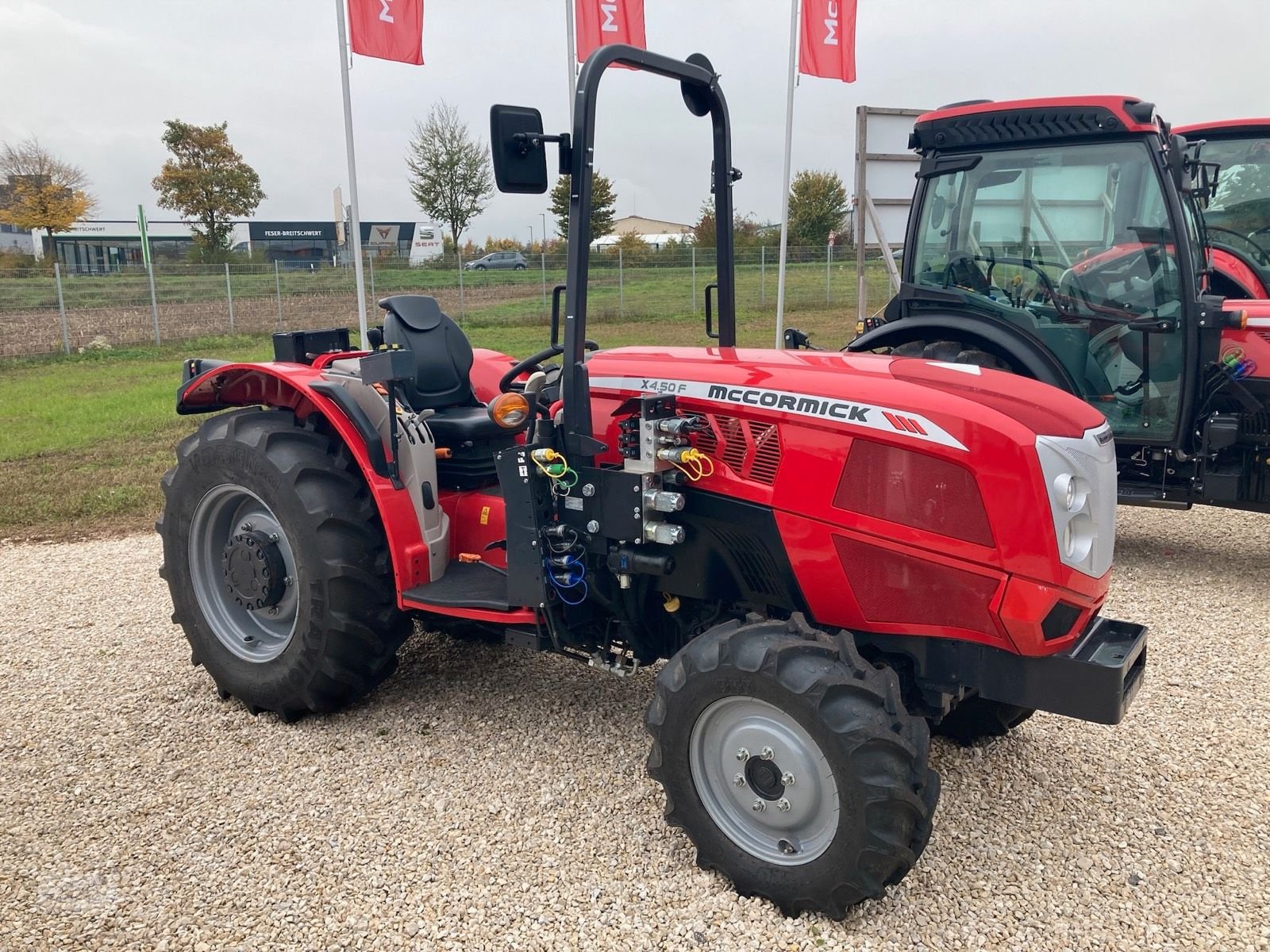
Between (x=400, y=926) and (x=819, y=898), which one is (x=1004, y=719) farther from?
(x=400, y=926)

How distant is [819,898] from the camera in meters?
2.43

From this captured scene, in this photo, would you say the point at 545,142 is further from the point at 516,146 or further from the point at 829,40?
the point at 829,40

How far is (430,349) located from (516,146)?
1.51 meters

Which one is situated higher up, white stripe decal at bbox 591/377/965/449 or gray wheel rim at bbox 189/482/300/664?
white stripe decal at bbox 591/377/965/449

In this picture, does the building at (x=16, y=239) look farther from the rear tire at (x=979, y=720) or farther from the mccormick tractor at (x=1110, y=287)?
the rear tire at (x=979, y=720)

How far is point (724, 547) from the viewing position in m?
2.84

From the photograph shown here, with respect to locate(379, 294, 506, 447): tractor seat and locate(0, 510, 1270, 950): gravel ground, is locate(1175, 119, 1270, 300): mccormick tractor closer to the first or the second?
locate(0, 510, 1270, 950): gravel ground

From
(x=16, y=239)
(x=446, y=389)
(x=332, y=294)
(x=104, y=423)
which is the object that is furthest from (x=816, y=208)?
(x=16, y=239)

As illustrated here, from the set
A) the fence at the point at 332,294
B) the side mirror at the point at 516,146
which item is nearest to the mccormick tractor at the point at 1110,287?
the side mirror at the point at 516,146

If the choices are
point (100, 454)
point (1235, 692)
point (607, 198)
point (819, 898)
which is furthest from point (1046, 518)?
point (607, 198)

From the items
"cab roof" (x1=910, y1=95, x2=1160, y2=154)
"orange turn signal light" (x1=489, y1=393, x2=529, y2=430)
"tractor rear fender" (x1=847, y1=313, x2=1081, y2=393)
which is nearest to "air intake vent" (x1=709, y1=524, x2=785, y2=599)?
"orange turn signal light" (x1=489, y1=393, x2=529, y2=430)

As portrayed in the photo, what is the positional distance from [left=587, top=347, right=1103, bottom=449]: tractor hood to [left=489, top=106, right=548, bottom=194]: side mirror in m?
0.69

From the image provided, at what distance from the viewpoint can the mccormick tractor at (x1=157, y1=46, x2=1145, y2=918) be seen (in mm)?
2387

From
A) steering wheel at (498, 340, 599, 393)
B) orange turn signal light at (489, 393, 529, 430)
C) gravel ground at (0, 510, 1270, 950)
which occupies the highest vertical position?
steering wheel at (498, 340, 599, 393)
